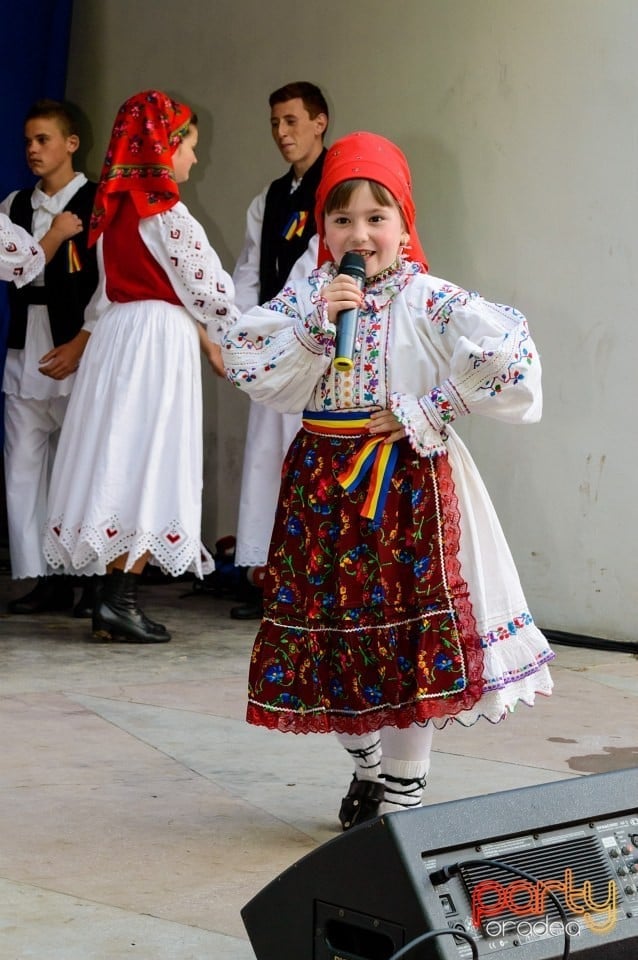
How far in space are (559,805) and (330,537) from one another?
91 centimetres

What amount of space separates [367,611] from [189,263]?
1.98 metres

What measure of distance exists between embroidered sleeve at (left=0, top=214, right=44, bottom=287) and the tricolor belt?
2246 millimetres

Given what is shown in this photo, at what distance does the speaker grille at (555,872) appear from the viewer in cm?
148

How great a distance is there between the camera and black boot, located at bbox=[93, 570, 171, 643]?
4.20m

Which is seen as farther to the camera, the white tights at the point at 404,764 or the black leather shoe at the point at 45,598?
the black leather shoe at the point at 45,598

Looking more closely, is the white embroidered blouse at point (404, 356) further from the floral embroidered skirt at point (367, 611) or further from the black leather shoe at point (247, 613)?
the black leather shoe at point (247, 613)

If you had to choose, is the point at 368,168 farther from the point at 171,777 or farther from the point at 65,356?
the point at 65,356

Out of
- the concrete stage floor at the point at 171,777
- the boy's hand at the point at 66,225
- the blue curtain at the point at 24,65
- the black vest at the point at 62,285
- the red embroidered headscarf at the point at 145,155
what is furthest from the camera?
the blue curtain at the point at 24,65

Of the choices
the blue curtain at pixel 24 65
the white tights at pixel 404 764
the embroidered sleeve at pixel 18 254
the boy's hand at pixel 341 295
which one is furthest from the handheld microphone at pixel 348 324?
the blue curtain at pixel 24 65

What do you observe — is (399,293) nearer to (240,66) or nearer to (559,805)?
(559,805)

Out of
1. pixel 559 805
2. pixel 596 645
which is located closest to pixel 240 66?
pixel 596 645

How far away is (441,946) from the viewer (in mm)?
1397

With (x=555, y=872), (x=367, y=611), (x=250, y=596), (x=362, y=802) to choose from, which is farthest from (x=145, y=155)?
(x=555, y=872)

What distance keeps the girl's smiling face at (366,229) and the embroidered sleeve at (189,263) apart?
1679 millimetres
